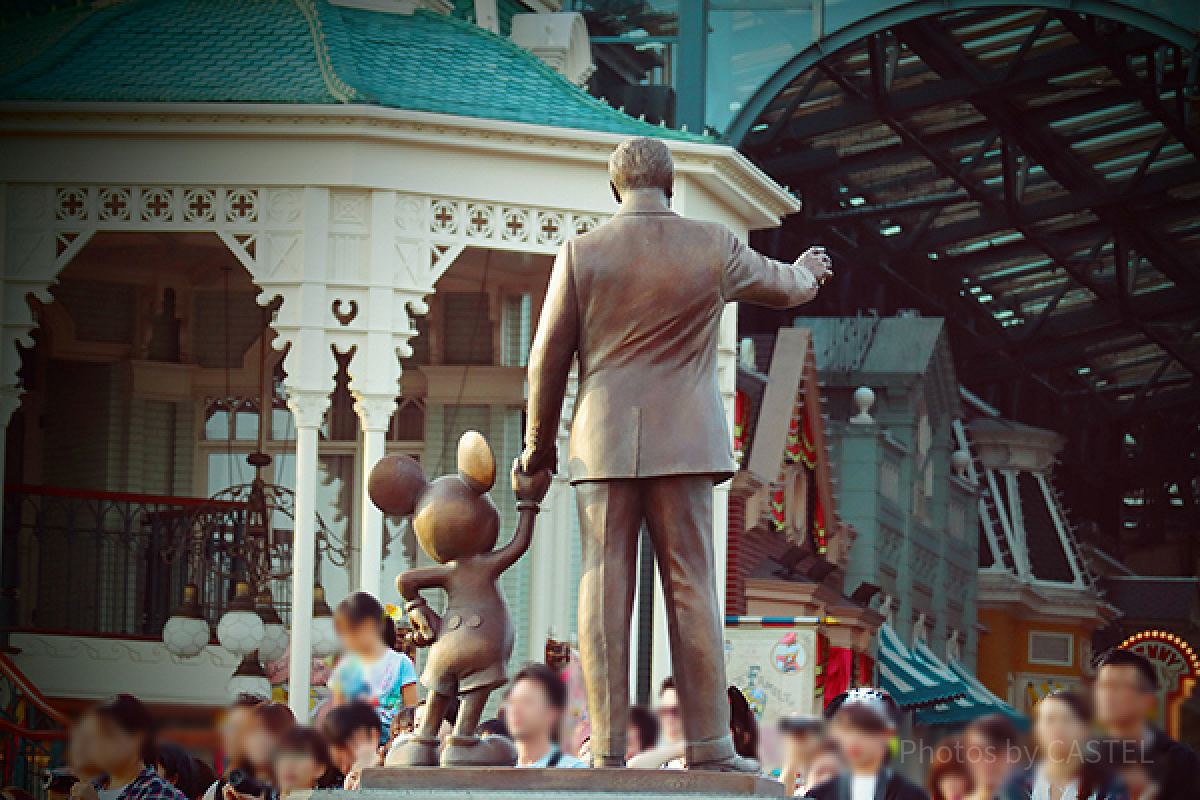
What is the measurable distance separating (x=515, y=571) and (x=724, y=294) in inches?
487

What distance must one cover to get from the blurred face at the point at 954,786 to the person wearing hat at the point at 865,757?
322 millimetres

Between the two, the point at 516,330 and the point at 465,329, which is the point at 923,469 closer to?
the point at 516,330

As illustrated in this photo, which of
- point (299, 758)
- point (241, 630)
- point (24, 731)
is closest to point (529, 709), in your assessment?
point (299, 758)

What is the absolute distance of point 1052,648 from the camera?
127ft

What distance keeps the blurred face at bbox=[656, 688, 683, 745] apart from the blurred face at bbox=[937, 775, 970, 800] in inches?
71.0

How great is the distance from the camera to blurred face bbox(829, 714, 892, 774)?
6457 millimetres

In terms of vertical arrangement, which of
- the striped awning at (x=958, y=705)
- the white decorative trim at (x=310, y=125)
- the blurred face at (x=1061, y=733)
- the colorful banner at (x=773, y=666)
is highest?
the white decorative trim at (x=310, y=125)

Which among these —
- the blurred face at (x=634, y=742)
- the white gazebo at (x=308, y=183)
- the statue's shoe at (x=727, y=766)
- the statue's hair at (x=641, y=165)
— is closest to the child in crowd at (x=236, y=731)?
the blurred face at (x=634, y=742)

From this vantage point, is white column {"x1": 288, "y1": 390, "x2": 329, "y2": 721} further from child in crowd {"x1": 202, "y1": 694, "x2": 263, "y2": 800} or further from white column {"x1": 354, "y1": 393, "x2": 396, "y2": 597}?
child in crowd {"x1": 202, "y1": 694, "x2": 263, "y2": 800}

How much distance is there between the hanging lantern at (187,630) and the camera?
14.5m

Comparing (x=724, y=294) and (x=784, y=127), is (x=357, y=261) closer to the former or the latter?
(x=724, y=294)

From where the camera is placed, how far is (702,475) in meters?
7.14

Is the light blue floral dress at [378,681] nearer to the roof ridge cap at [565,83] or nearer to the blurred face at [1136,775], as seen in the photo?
the blurred face at [1136,775]

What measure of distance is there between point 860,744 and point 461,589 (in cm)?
147
